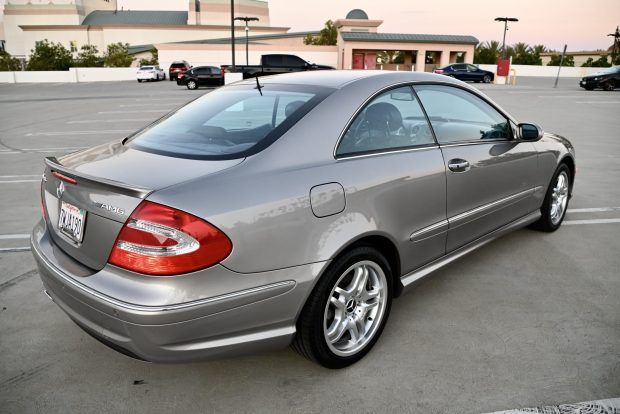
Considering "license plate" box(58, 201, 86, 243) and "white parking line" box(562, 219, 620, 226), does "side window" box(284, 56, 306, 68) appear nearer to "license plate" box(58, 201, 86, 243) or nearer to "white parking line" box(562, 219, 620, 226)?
"white parking line" box(562, 219, 620, 226)

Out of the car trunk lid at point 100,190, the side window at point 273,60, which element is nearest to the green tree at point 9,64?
the side window at point 273,60

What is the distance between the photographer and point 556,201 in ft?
15.8

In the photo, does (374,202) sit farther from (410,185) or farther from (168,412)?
(168,412)

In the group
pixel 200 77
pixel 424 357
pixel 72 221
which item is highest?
pixel 200 77

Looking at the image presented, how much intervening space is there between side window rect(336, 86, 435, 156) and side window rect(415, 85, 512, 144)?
0.12m

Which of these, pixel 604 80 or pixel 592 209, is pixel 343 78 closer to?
pixel 592 209

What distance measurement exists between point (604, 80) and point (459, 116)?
27578mm

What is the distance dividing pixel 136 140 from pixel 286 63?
2872cm

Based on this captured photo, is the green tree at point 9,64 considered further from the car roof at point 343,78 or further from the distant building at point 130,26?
the car roof at point 343,78

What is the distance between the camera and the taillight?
2035 millimetres

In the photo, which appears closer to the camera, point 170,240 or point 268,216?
point 170,240

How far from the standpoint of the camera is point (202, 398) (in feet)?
8.15

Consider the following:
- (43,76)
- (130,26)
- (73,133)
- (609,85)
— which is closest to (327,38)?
(43,76)

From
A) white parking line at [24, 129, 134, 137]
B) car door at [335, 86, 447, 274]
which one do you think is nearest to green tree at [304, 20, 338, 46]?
white parking line at [24, 129, 134, 137]
